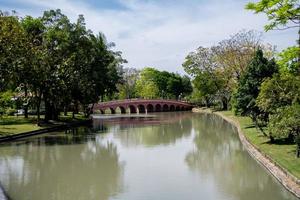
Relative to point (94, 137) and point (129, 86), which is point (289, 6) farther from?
point (129, 86)

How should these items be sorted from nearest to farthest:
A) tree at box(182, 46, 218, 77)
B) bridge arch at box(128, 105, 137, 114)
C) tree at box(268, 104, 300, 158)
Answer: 1. tree at box(268, 104, 300, 158)
2. tree at box(182, 46, 218, 77)
3. bridge arch at box(128, 105, 137, 114)

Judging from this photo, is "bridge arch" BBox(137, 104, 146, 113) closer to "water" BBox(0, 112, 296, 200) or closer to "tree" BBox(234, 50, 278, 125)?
"water" BBox(0, 112, 296, 200)

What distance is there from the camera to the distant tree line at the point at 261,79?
1750cm

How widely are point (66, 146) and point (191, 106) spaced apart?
64.7 m

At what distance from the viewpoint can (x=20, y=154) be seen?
94.6 feet

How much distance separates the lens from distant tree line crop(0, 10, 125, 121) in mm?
35938

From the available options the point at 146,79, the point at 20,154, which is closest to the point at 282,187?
the point at 20,154

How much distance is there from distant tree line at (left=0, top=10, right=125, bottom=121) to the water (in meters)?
6.43

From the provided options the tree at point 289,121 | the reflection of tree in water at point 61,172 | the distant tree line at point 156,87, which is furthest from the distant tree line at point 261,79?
the distant tree line at point 156,87

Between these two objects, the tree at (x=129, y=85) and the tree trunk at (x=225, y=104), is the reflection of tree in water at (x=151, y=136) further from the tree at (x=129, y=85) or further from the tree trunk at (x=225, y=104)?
the tree at (x=129, y=85)

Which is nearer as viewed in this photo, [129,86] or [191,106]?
[191,106]

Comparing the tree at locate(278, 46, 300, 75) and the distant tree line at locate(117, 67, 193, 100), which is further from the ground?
the distant tree line at locate(117, 67, 193, 100)

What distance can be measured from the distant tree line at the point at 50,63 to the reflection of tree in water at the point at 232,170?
16.1 meters

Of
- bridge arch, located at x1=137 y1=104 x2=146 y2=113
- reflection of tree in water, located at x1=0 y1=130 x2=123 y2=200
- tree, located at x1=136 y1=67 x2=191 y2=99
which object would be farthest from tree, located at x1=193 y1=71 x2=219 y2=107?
reflection of tree in water, located at x1=0 y1=130 x2=123 y2=200
